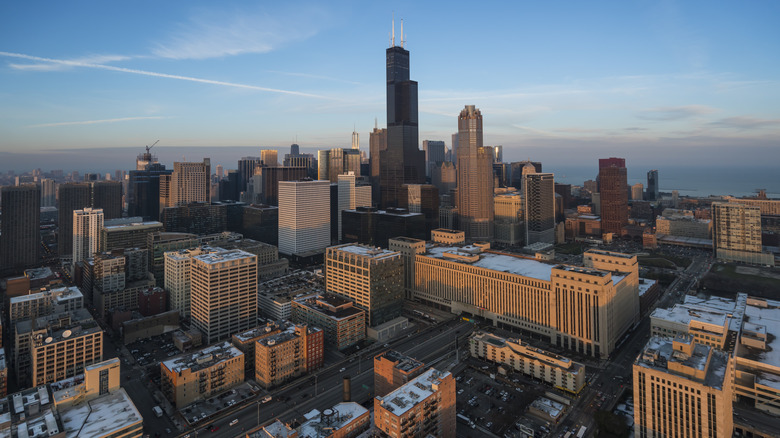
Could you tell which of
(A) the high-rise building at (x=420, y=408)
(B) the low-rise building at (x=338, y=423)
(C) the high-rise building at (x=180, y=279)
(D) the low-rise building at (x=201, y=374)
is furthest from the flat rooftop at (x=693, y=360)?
(C) the high-rise building at (x=180, y=279)

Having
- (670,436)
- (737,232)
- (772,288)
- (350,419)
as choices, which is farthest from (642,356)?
(737,232)

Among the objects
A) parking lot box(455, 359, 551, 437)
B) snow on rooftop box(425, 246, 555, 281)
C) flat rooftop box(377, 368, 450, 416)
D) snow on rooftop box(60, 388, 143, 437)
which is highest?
snow on rooftop box(425, 246, 555, 281)

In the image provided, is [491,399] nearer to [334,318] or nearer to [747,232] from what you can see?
[334,318]

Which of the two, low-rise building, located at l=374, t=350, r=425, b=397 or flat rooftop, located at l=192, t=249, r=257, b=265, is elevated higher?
flat rooftop, located at l=192, t=249, r=257, b=265

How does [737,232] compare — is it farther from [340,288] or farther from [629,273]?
[340,288]

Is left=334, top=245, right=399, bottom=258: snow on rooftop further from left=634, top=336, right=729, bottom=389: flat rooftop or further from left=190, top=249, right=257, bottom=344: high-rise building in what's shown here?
left=634, top=336, right=729, bottom=389: flat rooftop

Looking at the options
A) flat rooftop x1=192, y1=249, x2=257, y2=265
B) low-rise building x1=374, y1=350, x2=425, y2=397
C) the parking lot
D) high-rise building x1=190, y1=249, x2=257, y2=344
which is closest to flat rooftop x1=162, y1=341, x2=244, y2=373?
high-rise building x1=190, y1=249, x2=257, y2=344
